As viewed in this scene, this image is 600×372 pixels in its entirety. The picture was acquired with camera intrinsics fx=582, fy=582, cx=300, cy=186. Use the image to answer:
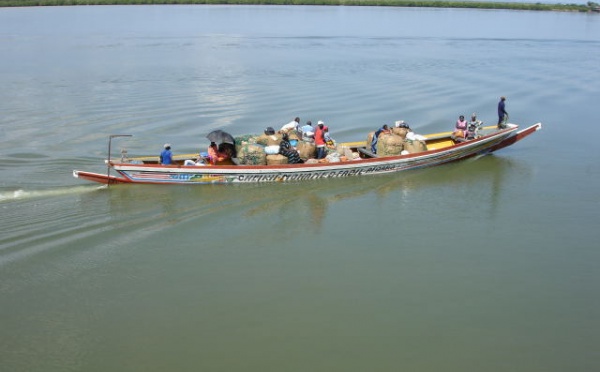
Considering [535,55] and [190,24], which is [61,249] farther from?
[190,24]

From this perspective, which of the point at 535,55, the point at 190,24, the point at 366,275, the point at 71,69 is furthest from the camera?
the point at 190,24

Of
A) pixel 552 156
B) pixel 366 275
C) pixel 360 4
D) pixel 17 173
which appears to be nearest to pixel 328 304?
pixel 366 275

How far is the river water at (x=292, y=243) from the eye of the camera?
8.62 metres

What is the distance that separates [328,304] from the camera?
381 inches

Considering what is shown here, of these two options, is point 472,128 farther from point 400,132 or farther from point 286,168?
point 286,168

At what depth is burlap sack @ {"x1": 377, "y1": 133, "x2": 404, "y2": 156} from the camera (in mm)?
16016

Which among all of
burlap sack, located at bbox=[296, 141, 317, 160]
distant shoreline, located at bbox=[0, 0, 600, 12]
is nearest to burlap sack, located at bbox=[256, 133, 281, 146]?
burlap sack, located at bbox=[296, 141, 317, 160]

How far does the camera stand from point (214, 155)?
14.9 meters

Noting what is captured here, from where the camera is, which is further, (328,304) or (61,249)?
(61,249)

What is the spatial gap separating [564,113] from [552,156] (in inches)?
234

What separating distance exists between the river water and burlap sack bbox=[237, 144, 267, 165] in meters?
0.67

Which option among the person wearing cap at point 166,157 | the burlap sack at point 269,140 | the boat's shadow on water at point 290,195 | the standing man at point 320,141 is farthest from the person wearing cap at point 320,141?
the person wearing cap at point 166,157

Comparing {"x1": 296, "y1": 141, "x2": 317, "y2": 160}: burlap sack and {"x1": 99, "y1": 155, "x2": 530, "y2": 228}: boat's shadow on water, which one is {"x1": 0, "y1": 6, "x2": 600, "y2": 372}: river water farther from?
{"x1": 296, "y1": 141, "x2": 317, "y2": 160}: burlap sack

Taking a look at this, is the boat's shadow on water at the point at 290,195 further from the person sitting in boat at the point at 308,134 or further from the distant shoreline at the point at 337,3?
the distant shoreline at the point at 337,3
